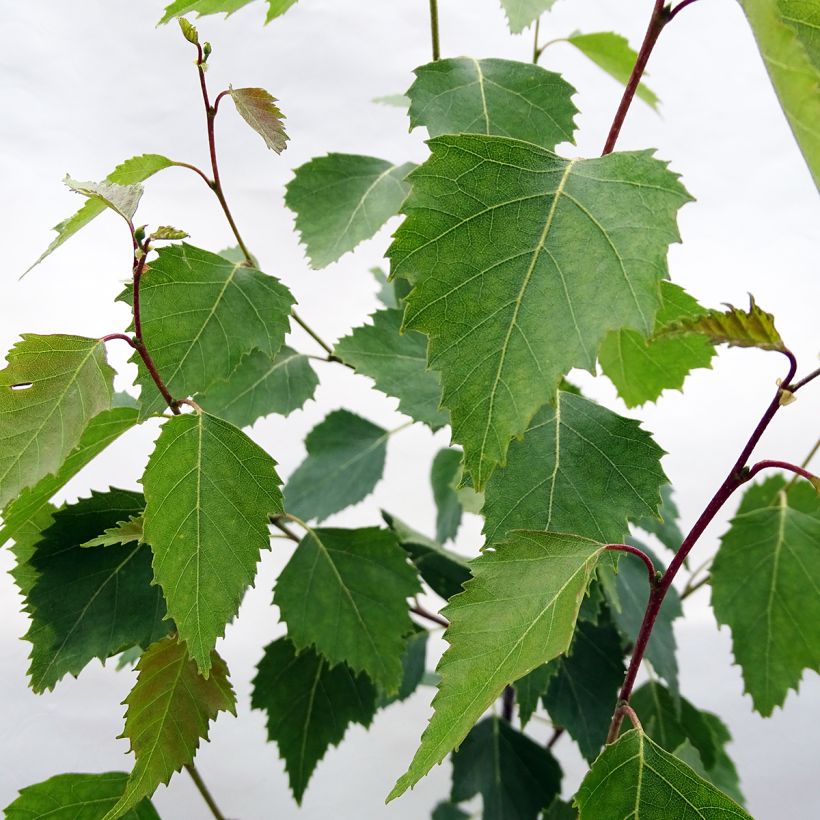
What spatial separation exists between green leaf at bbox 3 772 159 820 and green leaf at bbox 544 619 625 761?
0.71 ft

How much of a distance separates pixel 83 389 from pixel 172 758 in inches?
5.2

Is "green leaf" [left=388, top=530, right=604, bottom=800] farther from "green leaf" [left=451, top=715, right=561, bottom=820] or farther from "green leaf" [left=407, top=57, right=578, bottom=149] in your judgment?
"green leaf" [left=451, top=715, right=561, bottom=820]

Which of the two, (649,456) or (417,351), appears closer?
(649,456)

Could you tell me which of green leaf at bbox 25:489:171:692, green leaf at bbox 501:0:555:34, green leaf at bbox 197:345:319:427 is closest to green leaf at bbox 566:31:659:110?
green leaf at bbox 501:0:555:34

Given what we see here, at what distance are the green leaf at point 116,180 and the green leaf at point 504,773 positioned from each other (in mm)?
410

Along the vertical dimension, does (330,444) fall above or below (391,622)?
above

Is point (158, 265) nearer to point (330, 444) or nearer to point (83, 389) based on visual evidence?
point (83, 389)

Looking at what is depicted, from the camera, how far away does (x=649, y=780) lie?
1.03ft

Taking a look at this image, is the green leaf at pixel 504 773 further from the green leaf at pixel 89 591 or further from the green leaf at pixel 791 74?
the green leaf at pixel 791 74

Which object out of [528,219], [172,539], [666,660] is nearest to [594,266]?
[528,219]

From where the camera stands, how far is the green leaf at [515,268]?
28cm

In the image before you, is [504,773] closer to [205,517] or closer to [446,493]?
[446,493]

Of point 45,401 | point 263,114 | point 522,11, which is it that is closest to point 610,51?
point 522,11

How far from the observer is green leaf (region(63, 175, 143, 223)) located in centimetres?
33
